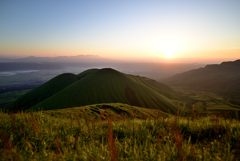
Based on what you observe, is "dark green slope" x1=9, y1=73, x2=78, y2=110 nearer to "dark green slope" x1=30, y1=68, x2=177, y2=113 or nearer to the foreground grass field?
"dark green slope" x1=30, y1=68, x2=177, y2=113

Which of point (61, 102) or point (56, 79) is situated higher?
point (56, 79)

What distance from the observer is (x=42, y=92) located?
113062 millimetres

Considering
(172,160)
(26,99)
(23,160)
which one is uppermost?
(23,160)

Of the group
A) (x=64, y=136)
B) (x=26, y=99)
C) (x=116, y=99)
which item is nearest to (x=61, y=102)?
(x=116, y=99)

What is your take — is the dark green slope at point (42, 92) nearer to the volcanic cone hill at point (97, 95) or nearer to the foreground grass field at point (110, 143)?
the volcanic cone hill at point (97, 95)

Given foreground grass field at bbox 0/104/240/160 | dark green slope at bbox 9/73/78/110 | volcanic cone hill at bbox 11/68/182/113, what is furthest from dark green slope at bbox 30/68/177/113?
foreground grass field at bbox 0/104/240/160

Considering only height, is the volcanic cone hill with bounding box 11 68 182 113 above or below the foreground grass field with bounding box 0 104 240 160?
below

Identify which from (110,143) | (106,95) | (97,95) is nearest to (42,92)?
(97,95)

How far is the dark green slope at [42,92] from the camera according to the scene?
9972cm

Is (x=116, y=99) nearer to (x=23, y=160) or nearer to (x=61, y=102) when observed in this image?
(x=61, y=102)

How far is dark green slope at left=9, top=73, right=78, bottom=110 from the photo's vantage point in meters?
99.7

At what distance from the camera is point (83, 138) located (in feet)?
17.2

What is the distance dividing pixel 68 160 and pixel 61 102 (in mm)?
84406

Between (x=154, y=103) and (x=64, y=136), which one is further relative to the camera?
(x=154, y=103)
